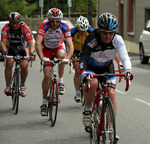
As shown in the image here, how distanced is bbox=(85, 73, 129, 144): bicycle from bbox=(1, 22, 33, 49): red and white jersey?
12.1ft

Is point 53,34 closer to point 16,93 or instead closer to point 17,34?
point 17,34

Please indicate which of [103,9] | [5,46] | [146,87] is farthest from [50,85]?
[103,9]

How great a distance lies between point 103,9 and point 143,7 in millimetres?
10194

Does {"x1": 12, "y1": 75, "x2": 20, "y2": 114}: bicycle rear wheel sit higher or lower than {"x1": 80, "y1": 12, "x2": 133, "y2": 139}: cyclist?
lower

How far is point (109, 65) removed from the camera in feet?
23.2

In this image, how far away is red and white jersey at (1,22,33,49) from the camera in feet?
32.3

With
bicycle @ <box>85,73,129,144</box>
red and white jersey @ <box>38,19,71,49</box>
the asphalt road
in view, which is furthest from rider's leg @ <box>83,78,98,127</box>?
red and white jersey @ <box>38,19,71,49</box>

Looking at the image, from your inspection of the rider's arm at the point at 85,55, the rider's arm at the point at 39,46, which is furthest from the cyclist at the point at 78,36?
the rider's arm at the point at 85,55

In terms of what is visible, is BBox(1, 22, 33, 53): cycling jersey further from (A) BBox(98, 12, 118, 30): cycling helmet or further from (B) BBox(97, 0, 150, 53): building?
(B) BBox(97, 0, 150, 53): building

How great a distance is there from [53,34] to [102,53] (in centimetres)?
259

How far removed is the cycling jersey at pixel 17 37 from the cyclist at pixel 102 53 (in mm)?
3204

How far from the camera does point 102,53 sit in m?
6.75

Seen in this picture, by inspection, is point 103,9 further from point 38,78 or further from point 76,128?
point 76,128

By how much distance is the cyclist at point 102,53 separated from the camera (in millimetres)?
6297
